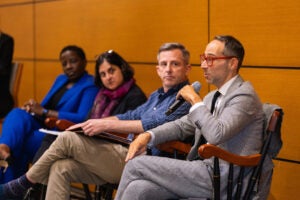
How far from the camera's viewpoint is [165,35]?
4.14m

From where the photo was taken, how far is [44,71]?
5.35 m

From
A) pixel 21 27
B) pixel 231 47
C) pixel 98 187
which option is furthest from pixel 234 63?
pixel 21 27

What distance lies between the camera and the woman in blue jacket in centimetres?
405

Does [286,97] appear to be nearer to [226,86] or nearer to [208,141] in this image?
[226,86]

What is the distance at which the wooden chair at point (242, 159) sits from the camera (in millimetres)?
2494

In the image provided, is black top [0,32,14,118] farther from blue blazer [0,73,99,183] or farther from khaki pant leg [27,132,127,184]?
khaki pant leg [27,132,127,184]

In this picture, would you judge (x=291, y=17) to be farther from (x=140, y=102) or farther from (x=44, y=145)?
(x=44, y=145)

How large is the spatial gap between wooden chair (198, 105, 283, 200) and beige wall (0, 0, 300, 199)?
65cm

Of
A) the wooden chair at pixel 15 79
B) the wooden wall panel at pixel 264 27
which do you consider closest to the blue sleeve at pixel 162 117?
the wooden wall panel at pixel 264 27

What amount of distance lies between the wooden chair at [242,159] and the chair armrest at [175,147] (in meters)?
0.42

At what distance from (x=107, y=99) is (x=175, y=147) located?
1.01 metres

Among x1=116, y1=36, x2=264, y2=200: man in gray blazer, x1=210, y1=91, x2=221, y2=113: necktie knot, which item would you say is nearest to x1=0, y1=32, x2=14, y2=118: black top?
x1=116, y1=36, x2=264, y2=200: man in gray blazer

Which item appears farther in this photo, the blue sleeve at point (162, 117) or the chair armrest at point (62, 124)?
the chair armrest at point (62, 124)

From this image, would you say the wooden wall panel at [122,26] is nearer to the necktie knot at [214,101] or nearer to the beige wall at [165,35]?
the beige wall at [165,35]
